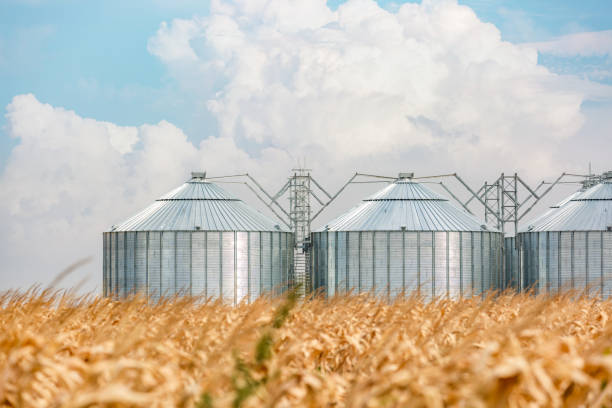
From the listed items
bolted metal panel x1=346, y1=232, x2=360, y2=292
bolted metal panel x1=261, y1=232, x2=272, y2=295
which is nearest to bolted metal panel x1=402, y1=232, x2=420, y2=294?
bolted metal panel x1=346, y1=232, x2=360, y2=292

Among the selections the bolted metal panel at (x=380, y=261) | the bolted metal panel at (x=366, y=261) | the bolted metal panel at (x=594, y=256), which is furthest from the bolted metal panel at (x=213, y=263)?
the bolted metal panel at (x=594, y=256)

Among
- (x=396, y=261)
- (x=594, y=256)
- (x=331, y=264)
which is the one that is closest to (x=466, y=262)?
(x=396, y=261)

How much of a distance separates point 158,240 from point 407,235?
45.0ft

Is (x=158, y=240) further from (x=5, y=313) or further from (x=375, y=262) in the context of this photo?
(x=5, y=313)

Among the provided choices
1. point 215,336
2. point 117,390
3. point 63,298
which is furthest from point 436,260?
point 117,390

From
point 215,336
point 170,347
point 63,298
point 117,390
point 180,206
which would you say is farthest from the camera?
point 180,206

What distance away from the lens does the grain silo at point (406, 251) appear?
145ft

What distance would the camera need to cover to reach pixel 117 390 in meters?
5.95

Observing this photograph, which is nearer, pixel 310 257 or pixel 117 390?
→ pixel 117 390

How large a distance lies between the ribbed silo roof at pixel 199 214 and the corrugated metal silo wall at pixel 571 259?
15134mm

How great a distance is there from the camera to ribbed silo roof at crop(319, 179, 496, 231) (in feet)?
149

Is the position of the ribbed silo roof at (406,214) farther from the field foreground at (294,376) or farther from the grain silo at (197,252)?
the field foreground at (294,376)

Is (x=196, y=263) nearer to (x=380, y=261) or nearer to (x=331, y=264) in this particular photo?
(x=331, y=264)

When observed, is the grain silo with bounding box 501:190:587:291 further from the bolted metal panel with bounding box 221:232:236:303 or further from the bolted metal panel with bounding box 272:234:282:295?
the bolted metal panel with bounding box 221:232:236:303
